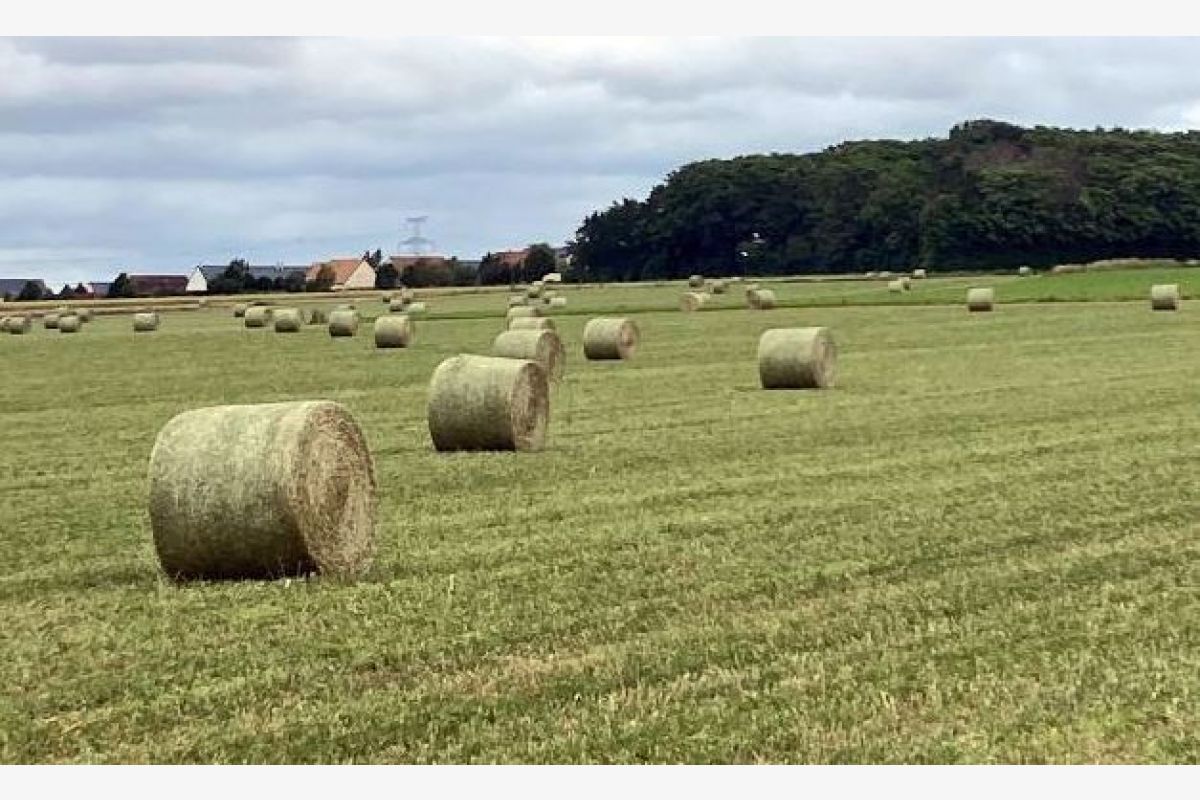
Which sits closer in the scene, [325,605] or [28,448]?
[325,605]

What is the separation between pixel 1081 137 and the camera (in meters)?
147

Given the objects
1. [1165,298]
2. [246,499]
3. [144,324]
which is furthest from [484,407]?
[144,324]

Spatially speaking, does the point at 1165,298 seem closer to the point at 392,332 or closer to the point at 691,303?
the point at 691,303

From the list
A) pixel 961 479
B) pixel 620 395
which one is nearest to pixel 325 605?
pixel 961 479

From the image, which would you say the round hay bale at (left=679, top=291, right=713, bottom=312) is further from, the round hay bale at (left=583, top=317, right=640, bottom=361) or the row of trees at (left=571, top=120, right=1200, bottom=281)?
the row of trees at (left=571, top=120, right=1200, bottom=281)

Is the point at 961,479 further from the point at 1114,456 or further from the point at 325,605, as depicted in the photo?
the point at 325,605

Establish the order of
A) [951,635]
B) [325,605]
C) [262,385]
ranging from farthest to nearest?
[262,385]
[325,605]
[951,635]

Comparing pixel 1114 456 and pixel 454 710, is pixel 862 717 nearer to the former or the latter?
pixel 454 710

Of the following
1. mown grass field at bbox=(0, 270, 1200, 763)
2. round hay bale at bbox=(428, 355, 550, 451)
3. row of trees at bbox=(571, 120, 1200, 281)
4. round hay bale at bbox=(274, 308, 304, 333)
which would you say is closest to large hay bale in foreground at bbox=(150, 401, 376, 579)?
mown grass field at bbox=(0, 270, 1200, 763)

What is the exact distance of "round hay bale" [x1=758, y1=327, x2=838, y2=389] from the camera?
28234mm

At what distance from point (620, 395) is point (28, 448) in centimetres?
987

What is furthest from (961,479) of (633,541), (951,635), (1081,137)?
(1081,137)

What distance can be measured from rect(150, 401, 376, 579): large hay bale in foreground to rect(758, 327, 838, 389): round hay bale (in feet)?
54.6

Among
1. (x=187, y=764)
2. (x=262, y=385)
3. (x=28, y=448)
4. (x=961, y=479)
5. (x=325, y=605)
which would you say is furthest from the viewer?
(x=262, y=385)
